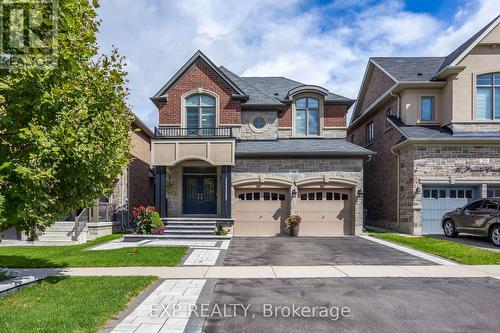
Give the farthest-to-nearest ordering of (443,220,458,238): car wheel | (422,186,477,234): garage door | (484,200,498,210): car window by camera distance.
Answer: (422,186,477,234): garage door → (443,220,458,238): car wheel → (484,200,498,210): car window

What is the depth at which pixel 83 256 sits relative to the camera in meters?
10.9

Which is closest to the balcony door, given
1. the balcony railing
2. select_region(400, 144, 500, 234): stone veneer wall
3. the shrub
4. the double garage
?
the balcony railing

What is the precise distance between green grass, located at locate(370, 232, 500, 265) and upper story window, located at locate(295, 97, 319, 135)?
791cm

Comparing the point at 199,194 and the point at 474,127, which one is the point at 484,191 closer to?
the point at 474,127

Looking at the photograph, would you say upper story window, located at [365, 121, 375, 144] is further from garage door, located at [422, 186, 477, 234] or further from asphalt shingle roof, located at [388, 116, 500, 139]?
garage door, located at [422, 186, 477, 234]

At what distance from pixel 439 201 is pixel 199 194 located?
12450mm

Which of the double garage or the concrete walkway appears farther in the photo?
the double garage

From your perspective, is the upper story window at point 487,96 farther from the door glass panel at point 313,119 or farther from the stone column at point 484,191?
the door glass panel at point 313,119

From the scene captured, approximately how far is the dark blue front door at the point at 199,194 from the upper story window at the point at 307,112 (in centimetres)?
600

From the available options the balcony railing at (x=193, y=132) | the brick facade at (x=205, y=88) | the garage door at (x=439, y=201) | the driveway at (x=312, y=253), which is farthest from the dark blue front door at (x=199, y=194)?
the garage door at (x=439, y=201)

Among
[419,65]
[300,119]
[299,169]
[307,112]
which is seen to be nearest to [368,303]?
[299,169]

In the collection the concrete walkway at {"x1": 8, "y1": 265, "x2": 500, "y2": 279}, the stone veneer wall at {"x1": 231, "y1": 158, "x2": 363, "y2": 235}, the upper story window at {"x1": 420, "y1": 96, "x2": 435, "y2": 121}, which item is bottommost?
the concrete walkway at {"x1": 8, "y1": 265, "x2": 500, "y2": 279}

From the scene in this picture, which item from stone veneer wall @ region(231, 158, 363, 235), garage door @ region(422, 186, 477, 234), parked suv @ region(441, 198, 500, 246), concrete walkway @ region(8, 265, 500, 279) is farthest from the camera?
stone veneer wall @ region(231, 158, 363, 235)

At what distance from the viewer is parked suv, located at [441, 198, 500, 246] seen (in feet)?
43.5
